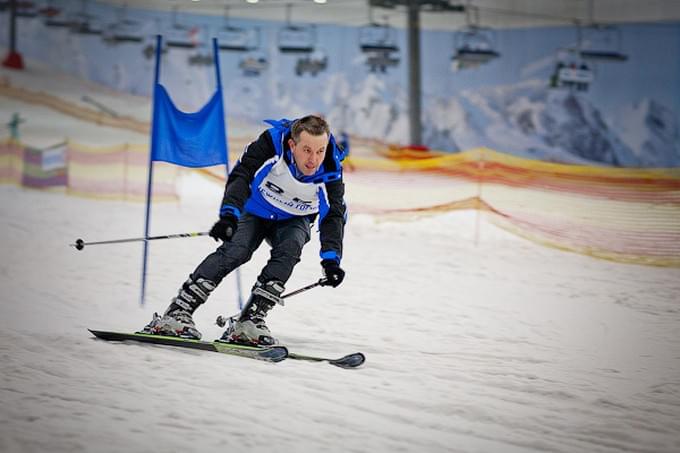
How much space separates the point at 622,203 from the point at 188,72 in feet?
49.9

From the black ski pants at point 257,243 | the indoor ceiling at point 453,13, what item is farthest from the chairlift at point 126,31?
the black ski pants at point 257,243

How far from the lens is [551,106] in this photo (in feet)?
68.7

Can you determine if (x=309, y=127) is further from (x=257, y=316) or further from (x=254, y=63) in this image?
(x=254, y=63)

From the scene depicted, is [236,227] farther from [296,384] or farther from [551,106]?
[551,106]

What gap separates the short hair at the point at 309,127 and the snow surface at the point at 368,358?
1271 millimetres

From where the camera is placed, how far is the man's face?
197 inches

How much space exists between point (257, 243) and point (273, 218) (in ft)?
0.60

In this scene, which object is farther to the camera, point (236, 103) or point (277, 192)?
point (236, 103)

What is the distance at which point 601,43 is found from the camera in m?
19.7

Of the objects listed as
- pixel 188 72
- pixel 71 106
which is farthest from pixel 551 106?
pixel 71 106

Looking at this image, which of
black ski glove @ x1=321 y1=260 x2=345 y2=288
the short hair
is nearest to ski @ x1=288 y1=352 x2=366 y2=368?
black ski glove @ x1=321 y1=260 x2=345 y2=288

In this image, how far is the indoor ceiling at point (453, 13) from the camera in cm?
1909

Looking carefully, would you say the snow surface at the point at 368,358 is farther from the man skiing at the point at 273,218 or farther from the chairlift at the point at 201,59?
the chairlift at the point at 201,59

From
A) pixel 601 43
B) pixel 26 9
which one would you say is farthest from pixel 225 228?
pixel 26 9
